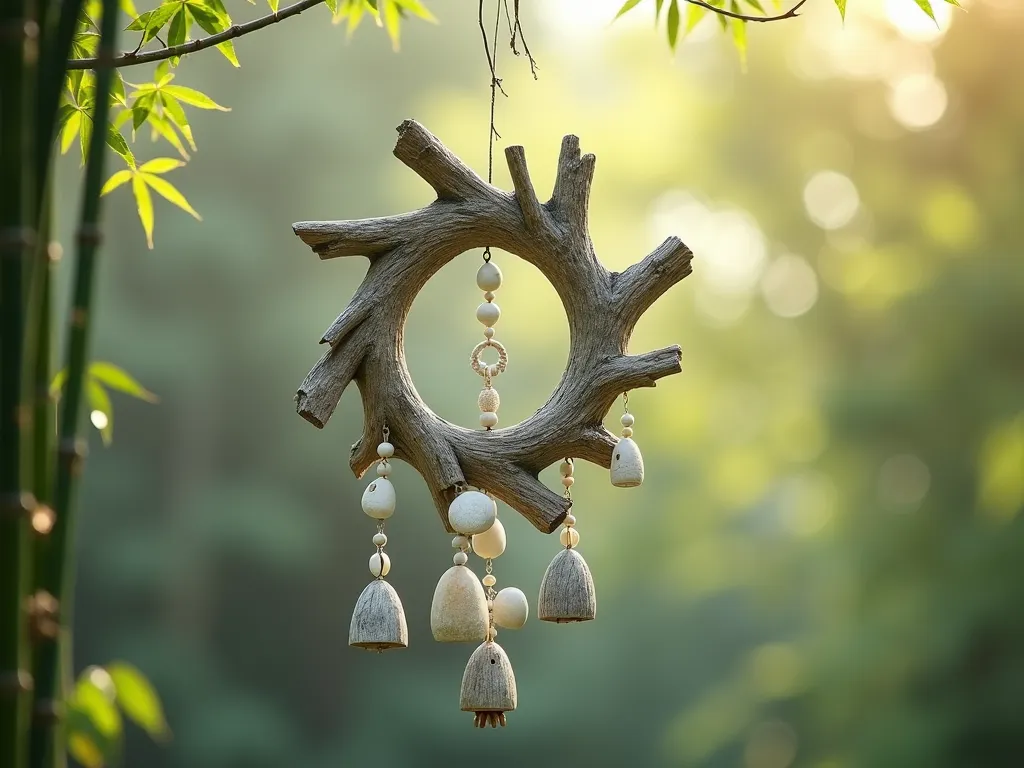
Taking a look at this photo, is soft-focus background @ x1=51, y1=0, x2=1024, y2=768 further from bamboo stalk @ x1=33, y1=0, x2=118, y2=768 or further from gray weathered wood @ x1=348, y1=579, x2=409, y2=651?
bamboo stalk @ x1=33, y1=0, x2=118, y2=768

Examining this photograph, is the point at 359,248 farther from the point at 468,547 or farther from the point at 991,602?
the point at 991,602

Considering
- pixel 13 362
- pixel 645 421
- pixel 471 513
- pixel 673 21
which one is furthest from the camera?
pixel 645 421

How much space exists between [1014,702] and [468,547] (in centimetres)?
353

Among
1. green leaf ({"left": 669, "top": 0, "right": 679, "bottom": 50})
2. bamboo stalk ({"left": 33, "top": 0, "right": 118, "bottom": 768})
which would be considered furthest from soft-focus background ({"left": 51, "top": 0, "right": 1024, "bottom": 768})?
bamboo stalk ({"left": 33, "top": 0, "right": 118, "bottom": 768})

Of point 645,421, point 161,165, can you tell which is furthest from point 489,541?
point 645,421

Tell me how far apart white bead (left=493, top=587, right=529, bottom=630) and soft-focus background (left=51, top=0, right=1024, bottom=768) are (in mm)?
3107

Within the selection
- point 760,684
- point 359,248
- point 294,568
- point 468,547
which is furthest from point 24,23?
point 294,568

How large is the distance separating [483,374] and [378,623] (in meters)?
0.32

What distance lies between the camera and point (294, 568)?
6.39 metres

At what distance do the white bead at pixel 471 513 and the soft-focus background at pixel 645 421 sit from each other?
3.23 meters

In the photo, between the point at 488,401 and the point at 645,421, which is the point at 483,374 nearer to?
the point at 488,401

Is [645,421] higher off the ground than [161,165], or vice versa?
[645,421]

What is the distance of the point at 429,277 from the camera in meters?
1.31

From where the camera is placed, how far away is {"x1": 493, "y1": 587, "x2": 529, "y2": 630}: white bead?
53.0 inches
